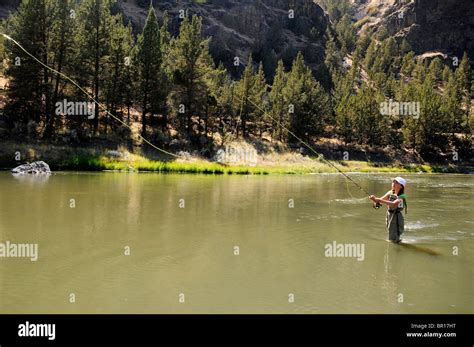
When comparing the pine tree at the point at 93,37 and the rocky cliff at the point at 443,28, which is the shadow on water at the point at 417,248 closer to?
the pine tree at the point at 93,37

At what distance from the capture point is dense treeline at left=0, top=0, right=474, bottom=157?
4953 centimetres

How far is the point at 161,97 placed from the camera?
5919 centimetres

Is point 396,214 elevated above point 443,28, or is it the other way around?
point 443,28

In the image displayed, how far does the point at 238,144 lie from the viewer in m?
69.0

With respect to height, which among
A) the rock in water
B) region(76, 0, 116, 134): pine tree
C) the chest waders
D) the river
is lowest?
the river

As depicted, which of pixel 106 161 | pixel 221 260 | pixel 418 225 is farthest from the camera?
pixel 106 161

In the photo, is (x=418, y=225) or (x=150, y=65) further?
(x=150, y=65)

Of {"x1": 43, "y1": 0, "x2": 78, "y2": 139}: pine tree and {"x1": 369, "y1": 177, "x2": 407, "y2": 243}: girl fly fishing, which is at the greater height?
{"x1": 43, "y1": 0, "x2": 78, "y2": 139}: pine tree

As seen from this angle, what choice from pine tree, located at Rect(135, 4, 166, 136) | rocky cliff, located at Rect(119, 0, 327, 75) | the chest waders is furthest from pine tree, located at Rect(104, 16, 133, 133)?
rocky cliff, located at Rect(119, 0, 327, 75)

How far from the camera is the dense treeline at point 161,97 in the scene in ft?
163

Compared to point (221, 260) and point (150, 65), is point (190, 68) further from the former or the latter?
point (221, 260)

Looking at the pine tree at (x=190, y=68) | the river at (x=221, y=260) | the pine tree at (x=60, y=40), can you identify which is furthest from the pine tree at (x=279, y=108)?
the river at (x=221, y=260)

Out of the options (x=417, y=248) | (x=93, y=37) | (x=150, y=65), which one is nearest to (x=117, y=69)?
(x=150, y=65)

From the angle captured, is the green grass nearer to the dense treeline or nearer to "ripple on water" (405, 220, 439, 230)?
the dense treeline
